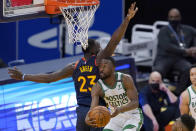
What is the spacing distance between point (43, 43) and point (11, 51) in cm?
82

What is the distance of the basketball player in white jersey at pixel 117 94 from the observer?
21.4ft

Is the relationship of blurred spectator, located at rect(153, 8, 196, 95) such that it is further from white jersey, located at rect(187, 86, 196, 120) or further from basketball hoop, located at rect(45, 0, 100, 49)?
basketball hoop, located at rect(45, 0, 100, 49)

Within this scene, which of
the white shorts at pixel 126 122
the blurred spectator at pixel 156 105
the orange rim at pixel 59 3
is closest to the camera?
the white shorts at pixel 126 122

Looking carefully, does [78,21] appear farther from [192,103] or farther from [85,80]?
[192,103]

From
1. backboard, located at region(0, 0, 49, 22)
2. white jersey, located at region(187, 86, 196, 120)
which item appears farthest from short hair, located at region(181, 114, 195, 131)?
backboard, located at region(0, 0, 49, 22)

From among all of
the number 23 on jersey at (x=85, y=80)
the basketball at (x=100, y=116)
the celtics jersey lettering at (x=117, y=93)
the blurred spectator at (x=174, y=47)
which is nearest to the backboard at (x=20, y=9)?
the number 23 on jersey at (x=85, y=80)

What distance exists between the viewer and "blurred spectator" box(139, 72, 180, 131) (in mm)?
9281

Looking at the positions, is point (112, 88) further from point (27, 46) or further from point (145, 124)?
point (27, 46)

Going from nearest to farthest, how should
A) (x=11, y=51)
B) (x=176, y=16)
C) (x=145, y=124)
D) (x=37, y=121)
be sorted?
(x=37, y=121) → (x=145, y=124) → (x=176, y=16) → (x=11, y=51)

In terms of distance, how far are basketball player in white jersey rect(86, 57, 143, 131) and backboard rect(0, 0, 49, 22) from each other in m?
1.28

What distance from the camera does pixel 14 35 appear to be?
12.1 metres

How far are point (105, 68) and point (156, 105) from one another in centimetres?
328

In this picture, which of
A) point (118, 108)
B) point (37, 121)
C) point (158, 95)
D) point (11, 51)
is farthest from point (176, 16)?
point (118, 108)

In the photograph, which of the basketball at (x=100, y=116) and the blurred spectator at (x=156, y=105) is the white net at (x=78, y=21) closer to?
the basketball at (x=100, y=116)
